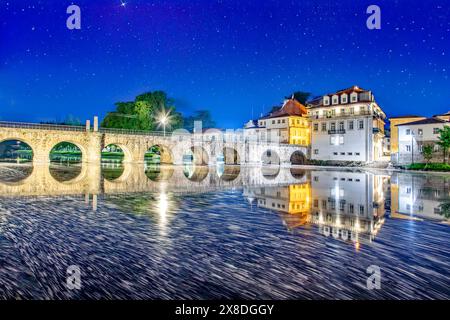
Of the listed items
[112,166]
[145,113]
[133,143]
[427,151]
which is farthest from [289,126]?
[112,166]

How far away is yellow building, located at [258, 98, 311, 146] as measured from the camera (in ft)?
242

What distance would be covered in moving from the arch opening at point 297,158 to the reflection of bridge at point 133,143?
462 millimetres

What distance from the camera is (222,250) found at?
24.5 feet

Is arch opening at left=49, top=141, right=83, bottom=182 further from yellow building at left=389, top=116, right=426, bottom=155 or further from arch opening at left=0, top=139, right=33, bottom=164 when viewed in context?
yellow building at left=389, top=116, right=426, bottom=155

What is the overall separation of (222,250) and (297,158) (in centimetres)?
6913

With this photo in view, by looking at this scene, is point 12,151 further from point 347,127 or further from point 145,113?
point 347,127

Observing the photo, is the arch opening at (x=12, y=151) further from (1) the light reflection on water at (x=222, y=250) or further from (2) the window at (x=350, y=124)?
(1) the light reflection on water at (x=222, y=250)

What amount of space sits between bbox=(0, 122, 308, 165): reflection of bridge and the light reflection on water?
37506mm

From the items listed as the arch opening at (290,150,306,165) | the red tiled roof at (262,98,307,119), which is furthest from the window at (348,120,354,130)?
the red tiled roof at (262,98,307,119)

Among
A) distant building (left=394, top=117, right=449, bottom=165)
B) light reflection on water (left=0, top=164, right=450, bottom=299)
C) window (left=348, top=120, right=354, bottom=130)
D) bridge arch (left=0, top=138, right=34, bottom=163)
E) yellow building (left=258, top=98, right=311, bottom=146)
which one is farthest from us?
bridge arch (left=0, top=138, right=34, bottom=163)

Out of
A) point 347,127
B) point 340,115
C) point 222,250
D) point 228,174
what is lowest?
point 222,250

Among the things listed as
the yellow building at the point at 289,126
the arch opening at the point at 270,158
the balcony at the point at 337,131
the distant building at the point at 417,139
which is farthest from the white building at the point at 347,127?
the arch opening at the point at 270,158
